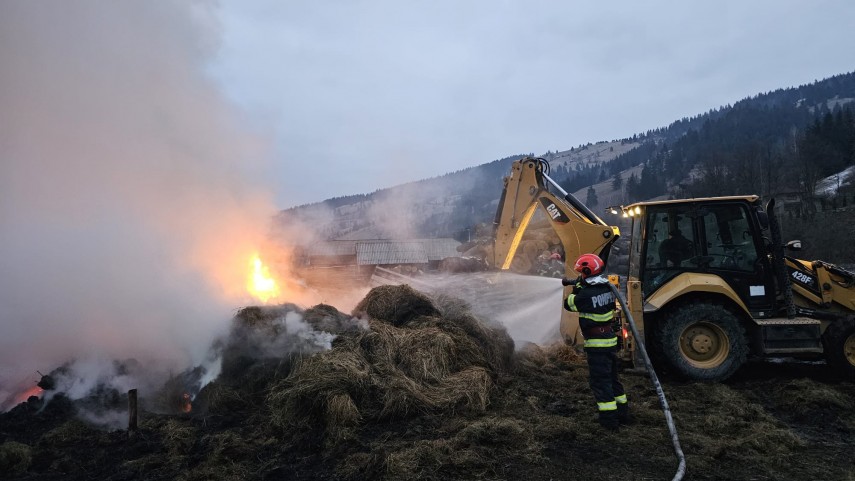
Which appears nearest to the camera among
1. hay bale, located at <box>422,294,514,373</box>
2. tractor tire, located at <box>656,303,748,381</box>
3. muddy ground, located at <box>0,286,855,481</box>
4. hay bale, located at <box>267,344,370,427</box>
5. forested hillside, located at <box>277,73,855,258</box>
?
muddy ground, located at <box>0,286,855,481</box>

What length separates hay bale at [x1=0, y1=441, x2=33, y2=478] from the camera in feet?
17.1

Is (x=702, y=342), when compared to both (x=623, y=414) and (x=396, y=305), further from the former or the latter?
(x=396, y=305)

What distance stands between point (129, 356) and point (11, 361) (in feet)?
5.79

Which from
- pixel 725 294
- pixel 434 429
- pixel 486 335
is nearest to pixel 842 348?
pixel 725 294

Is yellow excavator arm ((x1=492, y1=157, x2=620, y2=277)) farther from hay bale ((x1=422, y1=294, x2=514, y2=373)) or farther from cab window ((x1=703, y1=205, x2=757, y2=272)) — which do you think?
cab window ((x1=703, y1=205, x2=757, y2=272))

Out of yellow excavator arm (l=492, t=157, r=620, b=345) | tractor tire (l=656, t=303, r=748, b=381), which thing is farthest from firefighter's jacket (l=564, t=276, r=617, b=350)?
yellow excavator arm (l=492, t=157, r=620, b=345)

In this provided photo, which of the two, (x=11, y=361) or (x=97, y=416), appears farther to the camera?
(x=11, y=361)

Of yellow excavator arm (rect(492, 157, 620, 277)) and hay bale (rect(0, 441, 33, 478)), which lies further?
yellow excavator arm (rect(492, 157, 620, 277))

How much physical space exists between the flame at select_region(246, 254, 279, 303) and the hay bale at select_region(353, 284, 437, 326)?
2.99 metres

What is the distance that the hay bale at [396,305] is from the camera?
9.18 m

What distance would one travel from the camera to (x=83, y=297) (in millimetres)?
8555

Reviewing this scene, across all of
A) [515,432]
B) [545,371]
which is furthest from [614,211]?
[515,432]

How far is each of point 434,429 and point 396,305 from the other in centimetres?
357

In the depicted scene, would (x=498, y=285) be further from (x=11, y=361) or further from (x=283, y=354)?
(x=11, y=361)
